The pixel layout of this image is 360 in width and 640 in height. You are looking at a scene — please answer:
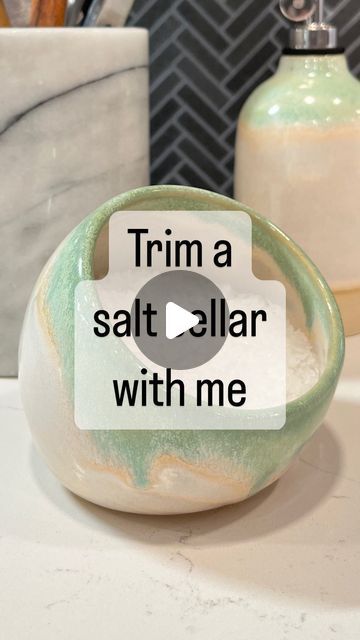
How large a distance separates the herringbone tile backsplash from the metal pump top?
3.5 inches

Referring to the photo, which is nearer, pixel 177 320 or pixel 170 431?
pixel 170 431

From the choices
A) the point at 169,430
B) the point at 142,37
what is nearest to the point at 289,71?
the point at 142,37

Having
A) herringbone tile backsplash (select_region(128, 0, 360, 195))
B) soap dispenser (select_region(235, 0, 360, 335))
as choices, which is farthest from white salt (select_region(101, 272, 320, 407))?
herringbone tile backsplash (select_region(128, 0, 360, 195))

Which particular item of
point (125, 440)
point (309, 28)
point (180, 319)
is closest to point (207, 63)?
point (309, 28)

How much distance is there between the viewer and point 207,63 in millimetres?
714

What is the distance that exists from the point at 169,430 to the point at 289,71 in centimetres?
35

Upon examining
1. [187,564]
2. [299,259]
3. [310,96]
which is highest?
[310,96]

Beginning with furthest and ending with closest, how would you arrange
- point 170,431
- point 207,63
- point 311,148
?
point 207,63 → point 311,148 → point 170,431

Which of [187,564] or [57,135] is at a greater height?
[57,135]

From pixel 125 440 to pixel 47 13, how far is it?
33cm

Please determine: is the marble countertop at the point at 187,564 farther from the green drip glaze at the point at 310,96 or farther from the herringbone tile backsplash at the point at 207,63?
the herringbone tile backsplash at the point at 207,63

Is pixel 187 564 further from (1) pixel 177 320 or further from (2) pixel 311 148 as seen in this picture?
(2) pixel 311 148

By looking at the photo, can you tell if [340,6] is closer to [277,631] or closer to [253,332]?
[253,332]

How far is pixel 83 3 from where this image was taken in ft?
1.92
